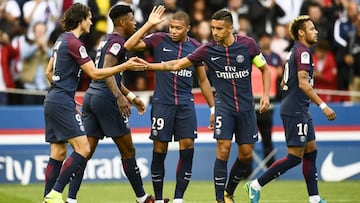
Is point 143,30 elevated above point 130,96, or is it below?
above

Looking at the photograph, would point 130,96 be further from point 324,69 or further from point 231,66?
point 324,69

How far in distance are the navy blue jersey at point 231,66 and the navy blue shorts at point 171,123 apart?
24.0 inches

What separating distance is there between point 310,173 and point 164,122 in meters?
2.14

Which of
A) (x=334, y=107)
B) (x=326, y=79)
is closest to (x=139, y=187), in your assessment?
(x=334, y=107)

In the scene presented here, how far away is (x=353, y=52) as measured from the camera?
23.1 m

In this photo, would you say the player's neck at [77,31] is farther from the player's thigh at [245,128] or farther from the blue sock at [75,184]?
the player's thigh at [245,128]

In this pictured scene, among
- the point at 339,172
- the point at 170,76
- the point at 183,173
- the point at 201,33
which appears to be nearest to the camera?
the point at 183,173

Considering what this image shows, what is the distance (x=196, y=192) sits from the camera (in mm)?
18109

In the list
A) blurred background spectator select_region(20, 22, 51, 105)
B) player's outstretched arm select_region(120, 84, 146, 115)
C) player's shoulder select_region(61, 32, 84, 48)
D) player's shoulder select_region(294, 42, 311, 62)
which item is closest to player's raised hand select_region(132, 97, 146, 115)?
player's outstretched arm select_region(120, 84, 146, 115)

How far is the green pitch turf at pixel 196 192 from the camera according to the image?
16.7m

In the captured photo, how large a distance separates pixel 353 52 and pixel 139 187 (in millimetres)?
9250

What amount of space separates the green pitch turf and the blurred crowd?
311cm

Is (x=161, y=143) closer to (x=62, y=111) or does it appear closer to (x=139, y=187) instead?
(x=139, y=187)

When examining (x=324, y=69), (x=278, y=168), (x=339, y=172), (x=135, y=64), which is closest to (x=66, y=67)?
(x=135, y=64)
